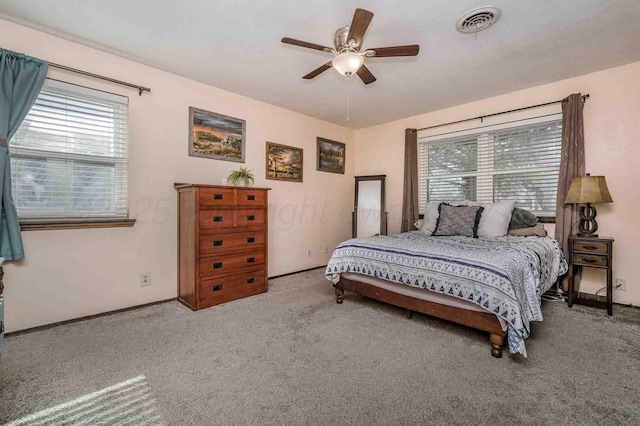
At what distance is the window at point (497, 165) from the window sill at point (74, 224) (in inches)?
A: 151

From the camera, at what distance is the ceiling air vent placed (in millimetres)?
2041

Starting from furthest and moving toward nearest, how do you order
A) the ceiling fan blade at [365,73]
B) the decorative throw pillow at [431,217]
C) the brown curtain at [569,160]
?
the decorative throw pillow at [431,217], the brown curtain at [569,160], the ceiling fan blade at [365,73]

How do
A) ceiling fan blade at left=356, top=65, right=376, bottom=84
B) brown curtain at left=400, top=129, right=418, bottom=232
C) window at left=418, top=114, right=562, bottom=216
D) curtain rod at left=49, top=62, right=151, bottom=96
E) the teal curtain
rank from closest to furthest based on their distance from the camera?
the teal curtain
ceiling fan blade at left=356, top=65, right=376, bottom=84
curtain rod at left=49, top=62, right=151, bottom=96
window at left=418, top=114, right=562, bottom=216
brown curtain at left=400, top=129, right=418, bottom=232

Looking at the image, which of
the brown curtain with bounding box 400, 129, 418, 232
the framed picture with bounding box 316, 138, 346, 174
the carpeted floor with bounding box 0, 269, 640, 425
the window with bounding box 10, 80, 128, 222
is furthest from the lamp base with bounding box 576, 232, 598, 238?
the window with bounding box 10, 80, 128, 222

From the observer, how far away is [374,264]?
270 centimetres

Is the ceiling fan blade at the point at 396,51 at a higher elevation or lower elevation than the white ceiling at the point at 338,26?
lower

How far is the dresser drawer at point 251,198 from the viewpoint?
3173mm

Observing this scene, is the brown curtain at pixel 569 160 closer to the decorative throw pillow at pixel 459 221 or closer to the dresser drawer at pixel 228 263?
the decorative throw pillow at pixel 459 221

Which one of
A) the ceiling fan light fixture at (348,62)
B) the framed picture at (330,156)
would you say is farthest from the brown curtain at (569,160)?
the framed picture at (330,156)

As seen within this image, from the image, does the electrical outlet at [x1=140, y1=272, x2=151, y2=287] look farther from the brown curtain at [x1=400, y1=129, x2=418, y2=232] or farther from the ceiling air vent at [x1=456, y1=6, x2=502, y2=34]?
the ceiling air vent at [x1=456, y1=6, x2=502, y2=34]

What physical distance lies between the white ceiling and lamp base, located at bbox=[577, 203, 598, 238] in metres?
1.45

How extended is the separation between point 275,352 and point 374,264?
118 centimetres

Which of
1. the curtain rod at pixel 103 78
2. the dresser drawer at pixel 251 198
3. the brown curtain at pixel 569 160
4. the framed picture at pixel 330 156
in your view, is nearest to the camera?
the curtain rod at pixel 103 78

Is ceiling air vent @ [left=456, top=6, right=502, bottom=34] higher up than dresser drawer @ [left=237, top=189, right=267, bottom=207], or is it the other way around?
ceiling air vent @ [left=456, top=6, right=502, bottom=34]
